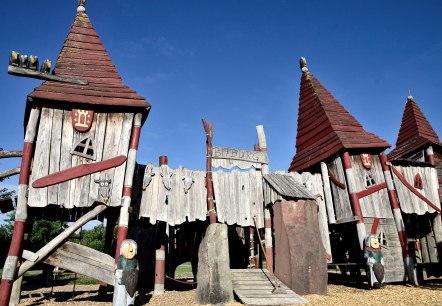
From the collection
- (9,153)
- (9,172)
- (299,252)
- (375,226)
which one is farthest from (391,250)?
(9,153)

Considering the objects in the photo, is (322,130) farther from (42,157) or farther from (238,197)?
(42,157)

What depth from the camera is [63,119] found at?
29.8ft

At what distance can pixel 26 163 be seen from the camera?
8.36 m

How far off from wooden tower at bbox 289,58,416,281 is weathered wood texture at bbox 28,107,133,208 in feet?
25.7

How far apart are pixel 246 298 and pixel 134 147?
4.93 metres

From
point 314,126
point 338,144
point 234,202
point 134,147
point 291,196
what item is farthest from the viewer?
point 314,126

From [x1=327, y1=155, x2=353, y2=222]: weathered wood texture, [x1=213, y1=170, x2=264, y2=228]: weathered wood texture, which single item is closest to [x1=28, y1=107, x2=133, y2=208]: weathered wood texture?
[x1=213, y1=170, x2=264, y2=228]: weathered wood texture

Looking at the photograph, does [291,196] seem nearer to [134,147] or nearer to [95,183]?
[134,147]

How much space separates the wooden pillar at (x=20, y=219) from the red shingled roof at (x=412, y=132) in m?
15.8

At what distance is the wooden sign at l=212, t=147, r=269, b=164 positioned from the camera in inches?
458

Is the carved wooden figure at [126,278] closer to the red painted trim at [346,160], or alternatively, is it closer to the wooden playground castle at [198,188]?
the wooden playground castle at [198,188]

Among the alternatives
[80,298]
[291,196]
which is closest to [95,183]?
[80,298]

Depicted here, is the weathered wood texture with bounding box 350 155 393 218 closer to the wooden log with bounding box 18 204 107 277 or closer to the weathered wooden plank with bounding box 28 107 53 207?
the wooden log with bounding box 18 204 107 277

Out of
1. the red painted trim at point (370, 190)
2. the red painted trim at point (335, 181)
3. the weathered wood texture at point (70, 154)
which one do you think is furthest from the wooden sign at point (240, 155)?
the red painted trim at point (370, 190)
